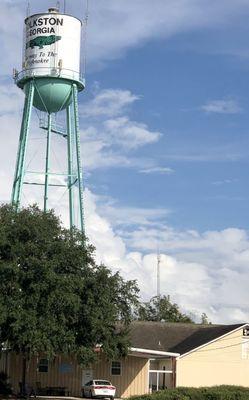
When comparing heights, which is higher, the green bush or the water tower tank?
the water tower tank

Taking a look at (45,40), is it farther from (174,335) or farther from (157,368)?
(157,368)

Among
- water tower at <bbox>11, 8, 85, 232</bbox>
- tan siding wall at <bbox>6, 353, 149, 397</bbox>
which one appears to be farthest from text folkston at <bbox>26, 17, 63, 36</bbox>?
tan siding wall at <bbox>6, 353, 149, 397</bbox>

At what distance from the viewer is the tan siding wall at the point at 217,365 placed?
5762cm

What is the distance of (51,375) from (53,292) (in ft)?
49.7

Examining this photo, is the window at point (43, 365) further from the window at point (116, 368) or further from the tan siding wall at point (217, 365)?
the tan siding wall at point (217, 365)

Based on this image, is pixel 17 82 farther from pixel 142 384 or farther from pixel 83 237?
pixel 142 384

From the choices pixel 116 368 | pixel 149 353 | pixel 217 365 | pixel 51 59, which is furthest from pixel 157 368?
pixel 51 59

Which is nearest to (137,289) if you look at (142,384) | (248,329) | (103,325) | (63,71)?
(103,325)

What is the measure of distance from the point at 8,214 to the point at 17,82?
44.5 feet

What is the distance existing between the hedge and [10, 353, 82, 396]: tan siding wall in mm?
17585

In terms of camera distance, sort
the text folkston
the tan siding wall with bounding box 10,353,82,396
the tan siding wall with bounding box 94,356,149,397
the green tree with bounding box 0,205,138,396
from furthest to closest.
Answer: the text folkston → the tan siding wall with bounding box 10,353,82,396 → the tan siding wall with bounding box 94,356,149,397 → the green tree with bounding box 0,205,138,396

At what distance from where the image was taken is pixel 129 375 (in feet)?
187

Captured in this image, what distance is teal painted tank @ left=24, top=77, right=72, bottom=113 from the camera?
5681cm

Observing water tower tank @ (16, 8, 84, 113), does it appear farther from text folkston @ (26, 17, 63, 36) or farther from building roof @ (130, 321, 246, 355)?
building roof @ (130, 321, 246, 355)
